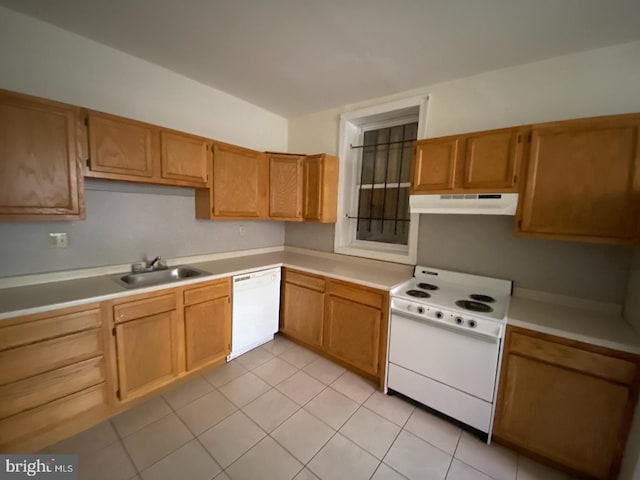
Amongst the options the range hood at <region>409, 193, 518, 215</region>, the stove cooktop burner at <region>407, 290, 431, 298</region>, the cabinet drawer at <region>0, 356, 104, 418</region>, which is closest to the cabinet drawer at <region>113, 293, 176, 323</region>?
the cabinet drawer at <region>0, 356, 104, 418</region>

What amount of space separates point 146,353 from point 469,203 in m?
2.64

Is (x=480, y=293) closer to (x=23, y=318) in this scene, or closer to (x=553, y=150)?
(x=553, y=150)

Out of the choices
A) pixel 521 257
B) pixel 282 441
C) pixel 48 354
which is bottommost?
pixel 282 441

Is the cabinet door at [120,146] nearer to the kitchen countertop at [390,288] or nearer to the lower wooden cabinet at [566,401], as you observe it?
the kitchen countertop at [390,288]

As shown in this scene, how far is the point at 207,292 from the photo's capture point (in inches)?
87.9

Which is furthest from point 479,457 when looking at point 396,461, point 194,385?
point 194,385

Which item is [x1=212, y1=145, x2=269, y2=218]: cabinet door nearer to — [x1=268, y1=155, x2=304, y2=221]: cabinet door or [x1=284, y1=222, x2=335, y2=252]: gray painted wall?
[x1=268, y1=155, x2=304, y2=221]: cabinet door

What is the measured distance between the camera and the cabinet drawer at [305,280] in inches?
102

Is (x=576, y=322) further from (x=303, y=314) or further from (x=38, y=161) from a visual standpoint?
(x=38, y=161)

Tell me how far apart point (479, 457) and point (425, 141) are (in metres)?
2.24

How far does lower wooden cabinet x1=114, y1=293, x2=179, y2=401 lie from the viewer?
179 centimetres

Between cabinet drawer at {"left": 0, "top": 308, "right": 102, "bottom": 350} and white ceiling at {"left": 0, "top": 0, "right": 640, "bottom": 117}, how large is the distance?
1885 millimetres

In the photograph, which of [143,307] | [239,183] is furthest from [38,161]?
[239,183]

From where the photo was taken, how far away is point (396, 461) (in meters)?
1.58
